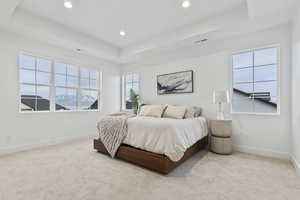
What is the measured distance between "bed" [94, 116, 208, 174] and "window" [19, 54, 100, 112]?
241cm

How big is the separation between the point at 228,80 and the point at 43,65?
455 cm

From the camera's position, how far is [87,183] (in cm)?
188

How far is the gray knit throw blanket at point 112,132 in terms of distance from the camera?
268 cm

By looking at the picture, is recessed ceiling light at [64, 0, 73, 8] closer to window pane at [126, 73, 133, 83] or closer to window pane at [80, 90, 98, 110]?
window pane at [80, 90, 98, 110]

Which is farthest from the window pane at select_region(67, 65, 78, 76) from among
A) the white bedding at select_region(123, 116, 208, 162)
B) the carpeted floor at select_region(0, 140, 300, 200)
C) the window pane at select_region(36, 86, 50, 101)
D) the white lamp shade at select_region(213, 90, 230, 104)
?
the white lamp shade at select_region(213, 90, 230, 104)

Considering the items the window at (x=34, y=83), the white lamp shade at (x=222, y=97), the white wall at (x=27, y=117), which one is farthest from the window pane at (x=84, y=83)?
the white lamp shade at (x=222, y=97)

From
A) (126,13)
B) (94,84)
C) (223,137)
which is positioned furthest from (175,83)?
(94,84)

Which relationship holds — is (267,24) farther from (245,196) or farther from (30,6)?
(30,6)

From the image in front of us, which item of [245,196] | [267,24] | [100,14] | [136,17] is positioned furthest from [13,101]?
[267,24]

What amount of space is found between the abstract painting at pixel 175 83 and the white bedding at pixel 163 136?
4.57 ft

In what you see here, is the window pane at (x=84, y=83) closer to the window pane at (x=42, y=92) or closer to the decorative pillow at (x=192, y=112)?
the window pane at (x=42, y=92)

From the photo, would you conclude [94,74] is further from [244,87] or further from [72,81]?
[244,87]

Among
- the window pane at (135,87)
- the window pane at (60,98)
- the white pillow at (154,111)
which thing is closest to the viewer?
the white pillow at (154,111)

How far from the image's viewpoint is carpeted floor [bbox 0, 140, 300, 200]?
64.3 inches
